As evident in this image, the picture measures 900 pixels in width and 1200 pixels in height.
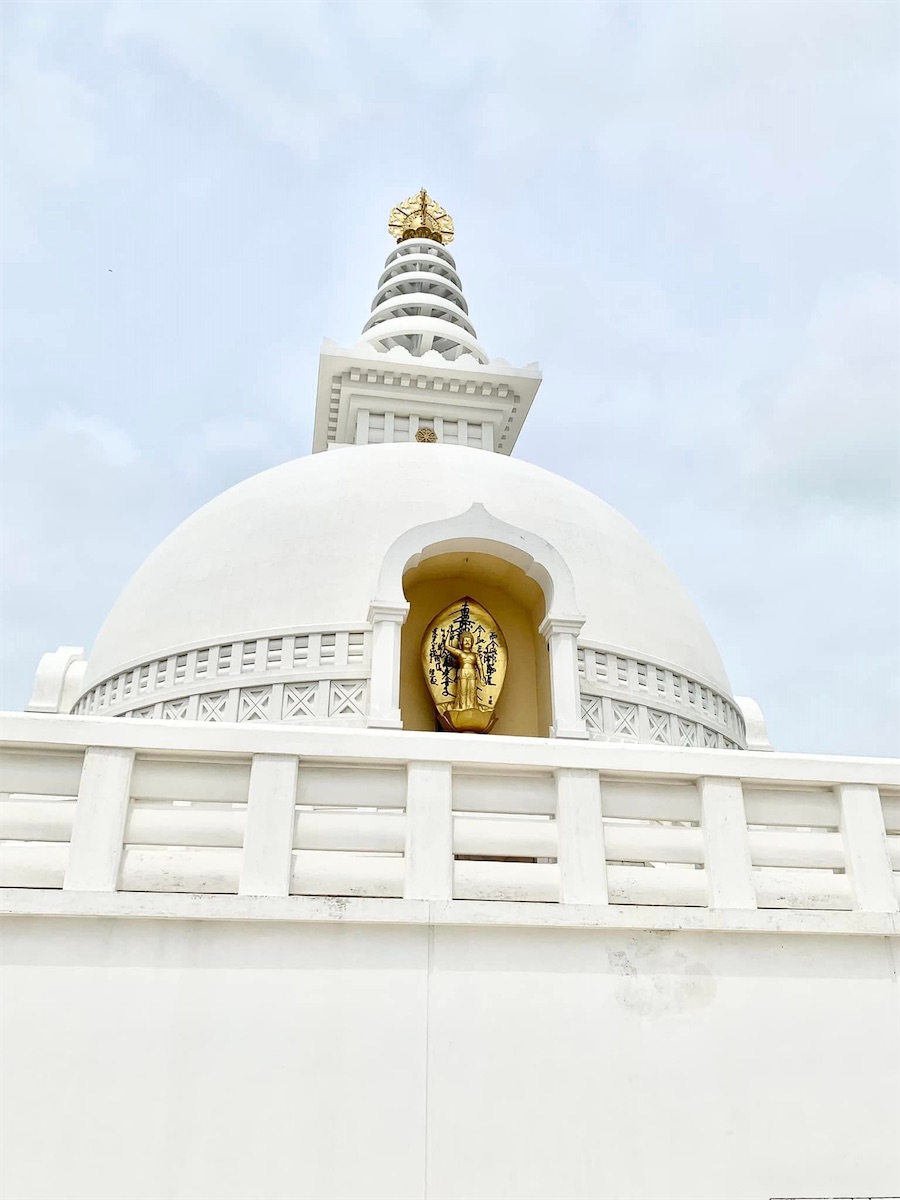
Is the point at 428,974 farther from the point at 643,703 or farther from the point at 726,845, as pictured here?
the point at 643,703

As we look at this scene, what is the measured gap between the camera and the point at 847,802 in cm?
482

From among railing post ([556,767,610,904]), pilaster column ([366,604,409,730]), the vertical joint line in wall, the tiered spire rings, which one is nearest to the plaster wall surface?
the vertical joint line in wall

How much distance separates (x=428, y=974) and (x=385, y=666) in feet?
16.0

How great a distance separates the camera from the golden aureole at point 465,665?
358 inches

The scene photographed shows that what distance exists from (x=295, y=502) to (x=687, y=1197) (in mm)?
8908

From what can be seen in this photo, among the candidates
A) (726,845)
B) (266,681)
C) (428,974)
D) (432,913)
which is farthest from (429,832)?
(266,681)

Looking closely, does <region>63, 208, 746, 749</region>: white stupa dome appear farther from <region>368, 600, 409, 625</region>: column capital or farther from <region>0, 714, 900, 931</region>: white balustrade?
<region>0, 714, 900, 931</region>: white balustrade

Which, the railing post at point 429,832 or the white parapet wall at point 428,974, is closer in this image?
the white parapet wall at point 428,974

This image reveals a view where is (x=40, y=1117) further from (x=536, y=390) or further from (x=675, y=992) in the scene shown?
(x=536, y=390)

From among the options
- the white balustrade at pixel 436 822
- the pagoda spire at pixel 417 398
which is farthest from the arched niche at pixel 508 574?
the pagoda spire at pixel 417 398

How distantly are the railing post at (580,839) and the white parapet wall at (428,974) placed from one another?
0.01 metres

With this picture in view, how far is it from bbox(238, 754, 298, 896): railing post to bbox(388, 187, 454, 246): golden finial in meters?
22.7

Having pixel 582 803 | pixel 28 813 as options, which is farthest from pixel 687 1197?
pixel 28 813

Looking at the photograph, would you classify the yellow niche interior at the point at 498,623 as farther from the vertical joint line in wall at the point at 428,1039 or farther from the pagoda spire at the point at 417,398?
the pagoda spire at the point at 417,398
